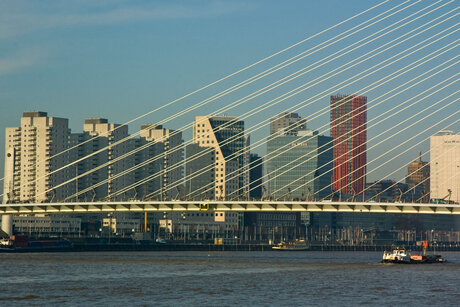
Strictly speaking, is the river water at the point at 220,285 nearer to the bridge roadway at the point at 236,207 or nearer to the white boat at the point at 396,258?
the bridge roadway at the point at 236,207

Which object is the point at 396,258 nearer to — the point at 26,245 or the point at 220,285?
the point at 220,285

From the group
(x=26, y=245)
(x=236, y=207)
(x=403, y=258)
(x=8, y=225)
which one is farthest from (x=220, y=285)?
(x=8, y=225)

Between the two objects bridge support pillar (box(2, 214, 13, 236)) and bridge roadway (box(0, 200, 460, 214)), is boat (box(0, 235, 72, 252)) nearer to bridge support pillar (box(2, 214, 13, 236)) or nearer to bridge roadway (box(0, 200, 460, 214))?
bridge support pillar (box(2, 214, 13, 236))

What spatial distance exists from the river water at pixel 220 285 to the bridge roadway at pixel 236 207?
5832mm

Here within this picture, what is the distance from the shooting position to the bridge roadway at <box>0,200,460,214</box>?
88000mm

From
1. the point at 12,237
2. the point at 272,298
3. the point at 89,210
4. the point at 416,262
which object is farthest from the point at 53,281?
the point at 12,237

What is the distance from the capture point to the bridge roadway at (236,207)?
88000 millimetres

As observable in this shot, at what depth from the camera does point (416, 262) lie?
365ft

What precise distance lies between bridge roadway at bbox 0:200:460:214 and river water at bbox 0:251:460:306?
5.83 meters

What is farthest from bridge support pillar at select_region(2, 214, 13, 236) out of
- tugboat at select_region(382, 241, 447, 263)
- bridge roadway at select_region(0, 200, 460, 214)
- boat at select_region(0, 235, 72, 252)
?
tugboat at select_region(382, 241, 447, 263)

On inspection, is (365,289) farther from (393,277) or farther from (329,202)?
(329,202)

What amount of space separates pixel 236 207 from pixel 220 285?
28991mm

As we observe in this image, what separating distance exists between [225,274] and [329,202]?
14.4 m

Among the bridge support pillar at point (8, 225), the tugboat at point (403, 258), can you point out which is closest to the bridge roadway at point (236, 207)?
the tugboat at point (403, 258)
